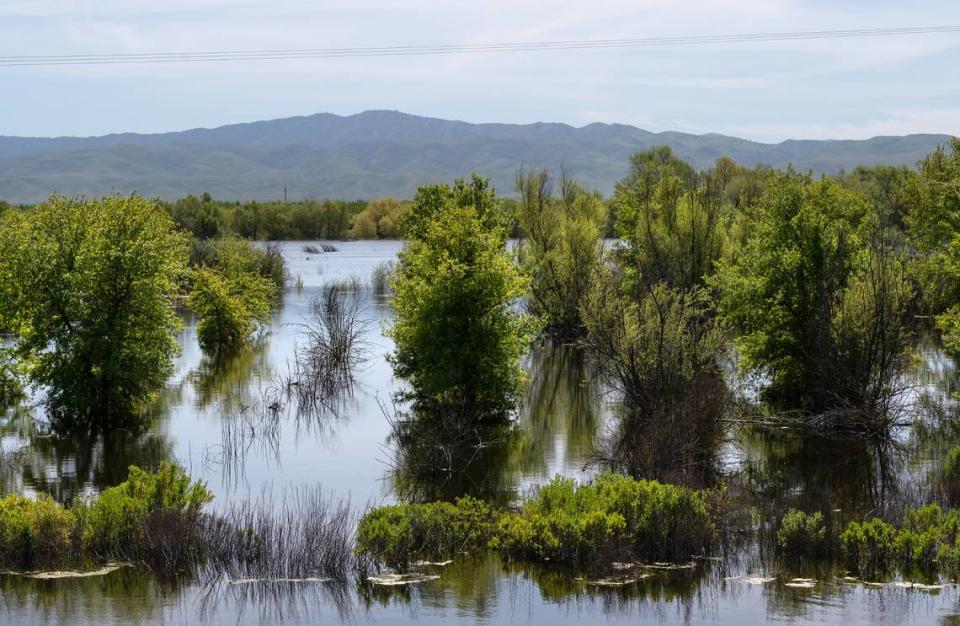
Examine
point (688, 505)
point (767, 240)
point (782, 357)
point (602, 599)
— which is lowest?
point (602, 599)

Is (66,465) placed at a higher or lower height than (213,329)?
lower

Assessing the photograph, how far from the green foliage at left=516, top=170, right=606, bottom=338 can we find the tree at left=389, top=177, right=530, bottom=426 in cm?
2003

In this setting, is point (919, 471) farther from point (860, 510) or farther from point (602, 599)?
point (602, 599)

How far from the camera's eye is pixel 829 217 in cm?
3472

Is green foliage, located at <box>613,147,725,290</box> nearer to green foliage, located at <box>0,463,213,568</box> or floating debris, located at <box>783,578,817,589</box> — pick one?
floating debris, located at <box>783,578,817,589</box>

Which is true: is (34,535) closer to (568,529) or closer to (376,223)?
(568,529)

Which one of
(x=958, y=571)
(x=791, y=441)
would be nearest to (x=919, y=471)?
(x=791, y=441)

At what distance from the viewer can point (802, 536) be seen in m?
19.1

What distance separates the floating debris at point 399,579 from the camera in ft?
59.0

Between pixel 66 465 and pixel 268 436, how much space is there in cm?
581

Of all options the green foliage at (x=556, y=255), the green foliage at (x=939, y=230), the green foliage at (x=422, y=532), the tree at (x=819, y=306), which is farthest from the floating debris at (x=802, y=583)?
the green foliage at (x=556, y=255)

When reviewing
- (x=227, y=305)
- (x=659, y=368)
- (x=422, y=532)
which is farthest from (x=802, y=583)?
(x=227, y=305)

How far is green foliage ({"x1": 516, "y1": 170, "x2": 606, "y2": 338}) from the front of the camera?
54.8 meters

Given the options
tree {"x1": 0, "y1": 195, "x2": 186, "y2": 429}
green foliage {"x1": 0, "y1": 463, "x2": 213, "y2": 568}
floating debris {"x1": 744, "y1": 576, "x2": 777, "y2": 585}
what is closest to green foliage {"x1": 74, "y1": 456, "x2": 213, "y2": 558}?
green foliage {"x1": 0, "y1": 463, "x2": 213, "y2": 568}
